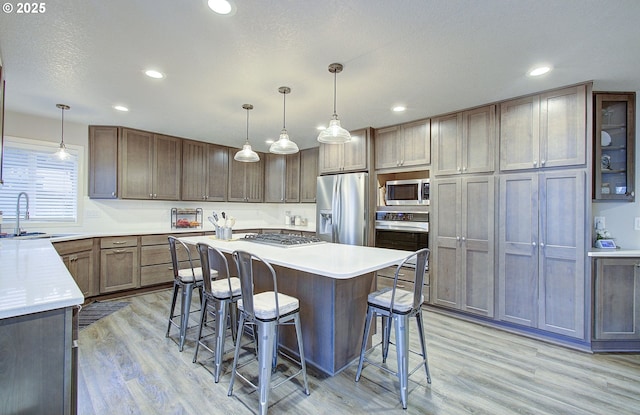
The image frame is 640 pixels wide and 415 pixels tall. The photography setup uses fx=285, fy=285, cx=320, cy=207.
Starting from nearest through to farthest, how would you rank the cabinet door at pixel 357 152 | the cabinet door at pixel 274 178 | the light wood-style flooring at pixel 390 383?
1. the light wood-style flooring at pixel 390 383
2. the cabinet door at pixel 357 152
3. the cabinet door at pixel 274 178

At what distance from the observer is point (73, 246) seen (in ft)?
11.3

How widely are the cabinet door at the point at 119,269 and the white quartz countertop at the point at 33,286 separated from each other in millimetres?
2180

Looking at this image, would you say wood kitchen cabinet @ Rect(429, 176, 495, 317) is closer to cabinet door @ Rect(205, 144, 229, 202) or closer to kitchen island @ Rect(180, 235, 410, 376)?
kitchen island @ Rect(180, 235, 410, 376)

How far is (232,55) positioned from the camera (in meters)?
2.23

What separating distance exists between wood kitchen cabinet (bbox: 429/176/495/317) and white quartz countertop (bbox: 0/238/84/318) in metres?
3.45

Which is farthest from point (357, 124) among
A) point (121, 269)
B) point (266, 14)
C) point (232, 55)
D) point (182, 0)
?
point (121, 269)

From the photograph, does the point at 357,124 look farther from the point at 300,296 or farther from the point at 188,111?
the point at 300,296

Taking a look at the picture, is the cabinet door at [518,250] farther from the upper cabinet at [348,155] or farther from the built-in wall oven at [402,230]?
the upper cabinet at [348,155]

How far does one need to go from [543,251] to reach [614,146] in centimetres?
136

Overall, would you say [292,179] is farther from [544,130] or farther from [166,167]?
[544,130]

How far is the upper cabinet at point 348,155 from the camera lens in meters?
4.16

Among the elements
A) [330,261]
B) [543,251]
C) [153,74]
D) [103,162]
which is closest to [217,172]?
[103,162]

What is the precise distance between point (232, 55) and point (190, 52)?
0.31 metres

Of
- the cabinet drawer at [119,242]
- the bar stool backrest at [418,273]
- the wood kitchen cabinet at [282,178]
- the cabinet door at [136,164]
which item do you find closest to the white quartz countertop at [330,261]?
the bar stool backrest at [418,273]
